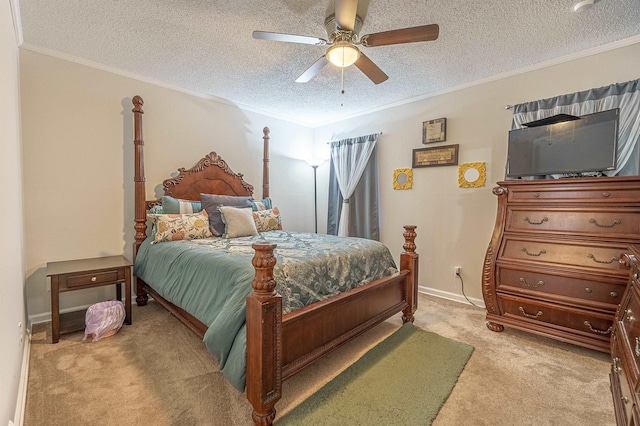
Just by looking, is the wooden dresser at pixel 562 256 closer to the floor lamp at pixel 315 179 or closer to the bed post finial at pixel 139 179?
the floor lamp at pixel 315 179

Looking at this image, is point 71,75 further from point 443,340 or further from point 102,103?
point 443,340

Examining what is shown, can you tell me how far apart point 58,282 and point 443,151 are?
4.04 meters

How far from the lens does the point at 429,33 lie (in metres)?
1.79

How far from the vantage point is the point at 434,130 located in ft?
11.6

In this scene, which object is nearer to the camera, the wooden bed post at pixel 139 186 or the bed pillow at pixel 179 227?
the bed pillow at pixel 179 227

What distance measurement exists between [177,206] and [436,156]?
124 inches

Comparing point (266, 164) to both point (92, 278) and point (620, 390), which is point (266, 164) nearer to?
point (92, 278)

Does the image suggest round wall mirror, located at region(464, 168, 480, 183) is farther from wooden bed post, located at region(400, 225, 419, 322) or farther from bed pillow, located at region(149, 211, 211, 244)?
bed pillow, located at region(149, 211, 211, 244)

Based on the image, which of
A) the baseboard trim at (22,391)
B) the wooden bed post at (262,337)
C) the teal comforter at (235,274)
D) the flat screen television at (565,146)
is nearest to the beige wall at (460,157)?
the flat screen television at (565,146)

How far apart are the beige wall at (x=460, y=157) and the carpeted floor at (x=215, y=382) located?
1098 mm

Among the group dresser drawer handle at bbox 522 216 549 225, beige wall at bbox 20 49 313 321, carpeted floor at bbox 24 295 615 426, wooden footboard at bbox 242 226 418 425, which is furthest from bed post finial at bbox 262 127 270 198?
dresser drawer handle at bbox 522 216 549 225

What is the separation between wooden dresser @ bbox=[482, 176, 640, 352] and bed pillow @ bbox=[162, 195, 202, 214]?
3.12 meters

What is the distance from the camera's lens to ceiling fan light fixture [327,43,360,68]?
193 cm

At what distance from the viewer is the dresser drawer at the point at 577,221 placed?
2.02 metres
